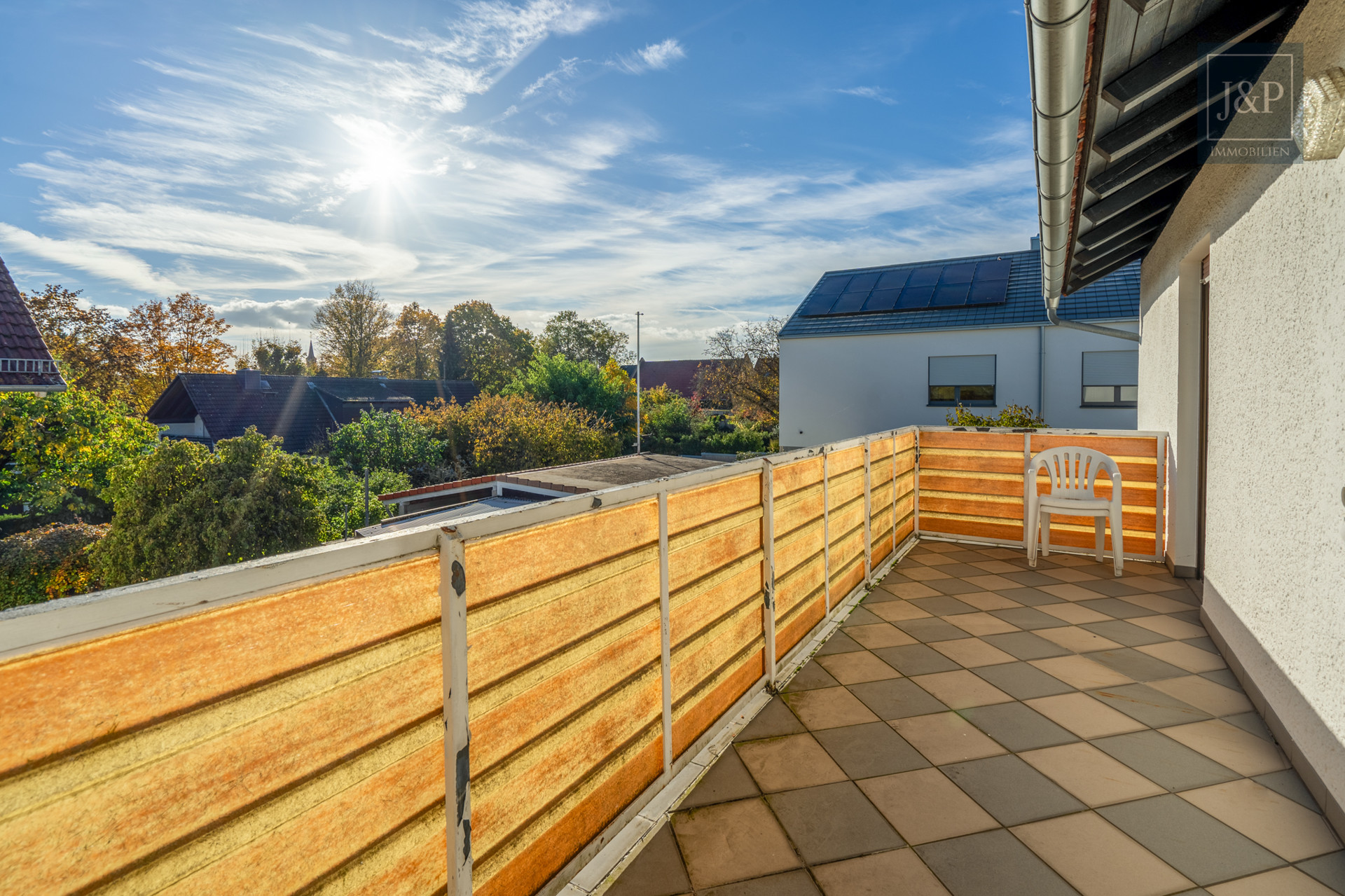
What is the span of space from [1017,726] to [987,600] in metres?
1.99

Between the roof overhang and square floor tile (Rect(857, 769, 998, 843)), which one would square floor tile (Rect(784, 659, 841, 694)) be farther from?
the roof overhang

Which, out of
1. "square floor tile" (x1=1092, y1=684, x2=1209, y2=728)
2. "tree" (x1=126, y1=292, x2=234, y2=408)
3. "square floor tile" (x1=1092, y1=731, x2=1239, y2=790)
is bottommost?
"square floor tile" (x1=1092, y1=731, x2=1239, y2=790)

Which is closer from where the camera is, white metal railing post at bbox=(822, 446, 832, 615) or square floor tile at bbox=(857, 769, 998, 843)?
square floor tile at bbox=(857, 769, 998, 843)

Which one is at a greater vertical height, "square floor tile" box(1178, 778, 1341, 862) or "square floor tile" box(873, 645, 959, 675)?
"square floor tile" box(873, 645, 959, 675)

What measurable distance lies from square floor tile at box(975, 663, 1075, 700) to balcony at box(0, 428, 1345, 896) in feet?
0.07

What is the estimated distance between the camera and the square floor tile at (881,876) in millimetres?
1935

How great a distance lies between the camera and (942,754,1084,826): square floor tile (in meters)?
2.30

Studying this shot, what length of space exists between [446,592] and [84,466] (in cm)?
1512

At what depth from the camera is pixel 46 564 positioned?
32.2 ft

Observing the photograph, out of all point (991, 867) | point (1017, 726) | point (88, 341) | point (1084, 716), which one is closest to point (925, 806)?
point (991, 867)

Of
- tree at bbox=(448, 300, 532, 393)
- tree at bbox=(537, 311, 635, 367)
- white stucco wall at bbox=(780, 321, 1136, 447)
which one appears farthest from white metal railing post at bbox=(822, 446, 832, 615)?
tree at bbox=(448, 300, 532, 393)

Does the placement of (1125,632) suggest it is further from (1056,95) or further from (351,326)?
(351,326)

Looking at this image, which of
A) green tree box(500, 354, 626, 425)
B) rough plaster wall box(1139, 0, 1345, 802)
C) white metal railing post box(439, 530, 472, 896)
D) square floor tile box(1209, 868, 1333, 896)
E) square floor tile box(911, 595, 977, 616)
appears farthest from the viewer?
green tree box(500, 354, 626, 425)

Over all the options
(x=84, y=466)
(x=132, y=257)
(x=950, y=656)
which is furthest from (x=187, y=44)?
(x=132, y=257)
